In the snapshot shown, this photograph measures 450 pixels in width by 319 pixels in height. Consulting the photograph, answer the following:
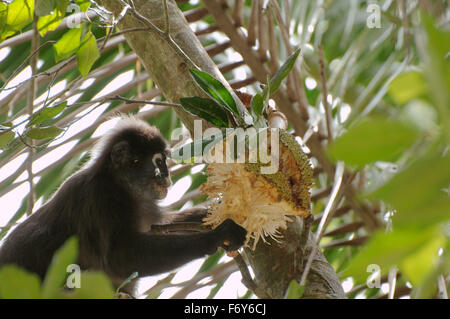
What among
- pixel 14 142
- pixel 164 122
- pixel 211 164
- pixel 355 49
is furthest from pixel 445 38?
pixel 164 122

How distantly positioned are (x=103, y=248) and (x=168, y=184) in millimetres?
492

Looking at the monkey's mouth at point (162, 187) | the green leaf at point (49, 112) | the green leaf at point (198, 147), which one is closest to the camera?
the green leaf at point (198, 147)

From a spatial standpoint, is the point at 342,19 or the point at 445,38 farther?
the point at 342,19

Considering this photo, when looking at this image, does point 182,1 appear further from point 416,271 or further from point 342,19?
point 416,271

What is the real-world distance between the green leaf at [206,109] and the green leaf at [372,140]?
3.96 ft

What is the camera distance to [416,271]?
1.86ft

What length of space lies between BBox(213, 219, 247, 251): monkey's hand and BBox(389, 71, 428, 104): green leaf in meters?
1.53

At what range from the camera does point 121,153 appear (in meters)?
3.06

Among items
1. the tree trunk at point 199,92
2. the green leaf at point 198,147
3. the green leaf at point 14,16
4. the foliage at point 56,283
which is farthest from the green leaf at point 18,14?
the foliage at point 56,283

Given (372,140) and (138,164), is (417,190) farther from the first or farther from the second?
(138,164)

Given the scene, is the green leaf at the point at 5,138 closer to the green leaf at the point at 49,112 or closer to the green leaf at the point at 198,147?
the green leaf at the point at 49,112

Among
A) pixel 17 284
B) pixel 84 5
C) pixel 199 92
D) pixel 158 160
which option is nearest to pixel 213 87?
pixel 199 92

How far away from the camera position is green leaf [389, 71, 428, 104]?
52 centimetres

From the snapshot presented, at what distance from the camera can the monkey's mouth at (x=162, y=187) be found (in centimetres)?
284
